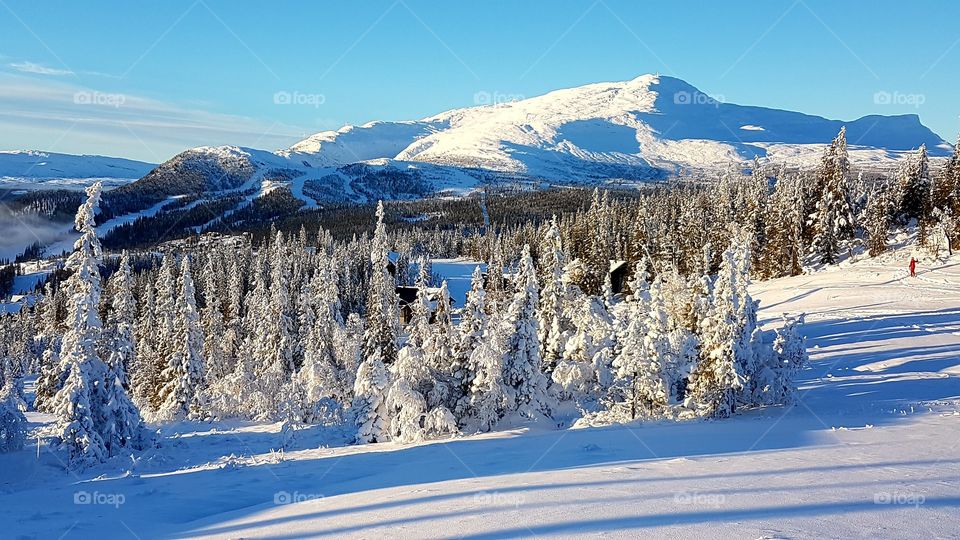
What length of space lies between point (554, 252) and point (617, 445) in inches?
471

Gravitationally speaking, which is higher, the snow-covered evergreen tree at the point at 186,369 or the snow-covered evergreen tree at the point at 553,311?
the snow-covered evergreen tree at the point at 553,311

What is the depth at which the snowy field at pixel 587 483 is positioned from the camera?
7664 millimetres

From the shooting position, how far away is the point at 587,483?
32.5 feet

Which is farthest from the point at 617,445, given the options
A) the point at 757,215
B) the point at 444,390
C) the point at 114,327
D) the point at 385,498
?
the point at 757,215

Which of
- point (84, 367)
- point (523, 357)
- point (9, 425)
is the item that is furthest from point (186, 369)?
point (523, 357)

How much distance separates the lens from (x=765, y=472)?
10.1 m

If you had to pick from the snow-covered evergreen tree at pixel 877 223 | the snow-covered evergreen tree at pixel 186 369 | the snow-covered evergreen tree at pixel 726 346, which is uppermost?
the snow-covered evergreen tree at pixel 877 223

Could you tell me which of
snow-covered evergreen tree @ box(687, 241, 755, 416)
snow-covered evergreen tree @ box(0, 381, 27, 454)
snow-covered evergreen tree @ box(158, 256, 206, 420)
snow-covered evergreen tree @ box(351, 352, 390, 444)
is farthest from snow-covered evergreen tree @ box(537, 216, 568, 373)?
snow-covered evergreen tree @ box(158, 256, 206, 420)

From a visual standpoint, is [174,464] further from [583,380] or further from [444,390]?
[583,380]

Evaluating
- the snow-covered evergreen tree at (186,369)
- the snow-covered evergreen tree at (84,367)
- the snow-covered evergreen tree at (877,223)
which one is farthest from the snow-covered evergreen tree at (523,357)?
the snow-covered evergreen tree at (877,223)

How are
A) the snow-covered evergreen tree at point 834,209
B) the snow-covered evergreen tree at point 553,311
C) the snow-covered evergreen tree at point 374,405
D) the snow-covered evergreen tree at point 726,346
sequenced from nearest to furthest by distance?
the snow-covered evergreen tree at point 726,346 < the snow-covered evergreen tree at point 374,405 < the snow-covered evergreen tree at point 553,311 < the snow-covered evergreen tree at point 834,209

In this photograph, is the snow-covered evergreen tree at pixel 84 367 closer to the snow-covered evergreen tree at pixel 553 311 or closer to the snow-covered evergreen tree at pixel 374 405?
the snow-covered evergreen tree at pixel 374 405

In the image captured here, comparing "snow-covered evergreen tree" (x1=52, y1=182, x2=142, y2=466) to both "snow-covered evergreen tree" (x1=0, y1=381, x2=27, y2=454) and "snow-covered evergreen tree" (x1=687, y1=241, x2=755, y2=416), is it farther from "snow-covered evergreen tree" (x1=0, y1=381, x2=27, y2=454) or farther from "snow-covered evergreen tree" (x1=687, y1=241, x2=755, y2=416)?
"snow-covered evergreen tree" (x1=687, y1=241, x2=755, y2=416)

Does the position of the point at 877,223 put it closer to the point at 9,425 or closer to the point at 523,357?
the point at 523,357
